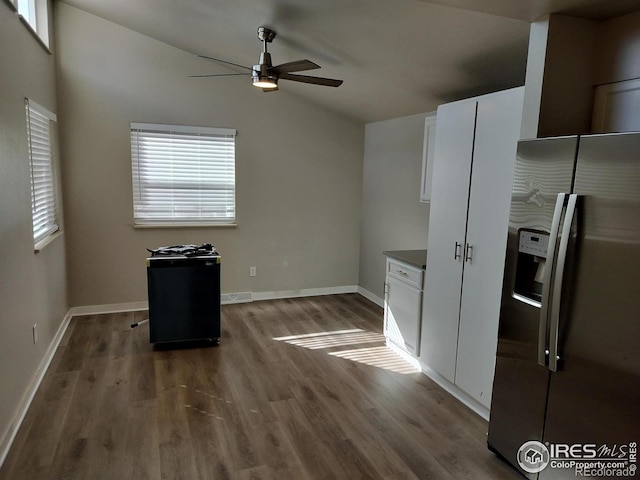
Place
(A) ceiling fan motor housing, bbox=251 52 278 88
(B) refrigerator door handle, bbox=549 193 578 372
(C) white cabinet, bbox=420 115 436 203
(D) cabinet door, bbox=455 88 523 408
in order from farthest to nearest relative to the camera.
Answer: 1. (C) white cabinet, bbox=420 115 436 203
2. (A) ceiling fan motor housing, bbox=251 52 278 88
3. (D) cabinet door, bbox=455 88 523 408
4. (B) refrigerator door handle, bbox=549 193 578 372

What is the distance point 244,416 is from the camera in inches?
109

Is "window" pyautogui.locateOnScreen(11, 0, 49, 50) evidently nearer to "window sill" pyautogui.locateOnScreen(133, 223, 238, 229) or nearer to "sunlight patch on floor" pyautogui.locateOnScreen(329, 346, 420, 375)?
"window sill" pyautogui.locateOnScreen(133, 223, 238, 229)

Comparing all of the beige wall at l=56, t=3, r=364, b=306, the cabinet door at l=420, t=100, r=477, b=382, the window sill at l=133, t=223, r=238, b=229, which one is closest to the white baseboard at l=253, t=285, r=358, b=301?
the beige wall at l=56, t=3, r=364, b=306

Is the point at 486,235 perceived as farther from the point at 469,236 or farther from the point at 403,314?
the point at 403,314

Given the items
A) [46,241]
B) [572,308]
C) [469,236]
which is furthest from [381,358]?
[46,241]

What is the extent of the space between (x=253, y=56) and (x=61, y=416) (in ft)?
11.4

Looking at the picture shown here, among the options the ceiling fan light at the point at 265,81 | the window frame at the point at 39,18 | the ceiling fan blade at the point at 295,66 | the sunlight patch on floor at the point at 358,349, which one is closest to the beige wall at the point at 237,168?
the window frame at the point at 39,18

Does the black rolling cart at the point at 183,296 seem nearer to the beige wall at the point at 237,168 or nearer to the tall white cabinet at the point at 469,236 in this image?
the beige wall at the point at 237,168

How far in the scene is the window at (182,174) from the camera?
4.70 meters

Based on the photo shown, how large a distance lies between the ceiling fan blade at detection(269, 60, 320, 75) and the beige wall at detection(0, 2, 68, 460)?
5.56ft

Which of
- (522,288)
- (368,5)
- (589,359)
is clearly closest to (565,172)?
(522,288)

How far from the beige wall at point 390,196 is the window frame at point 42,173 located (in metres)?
3.40

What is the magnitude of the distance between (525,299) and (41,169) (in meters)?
3.84

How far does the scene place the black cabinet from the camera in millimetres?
3701
